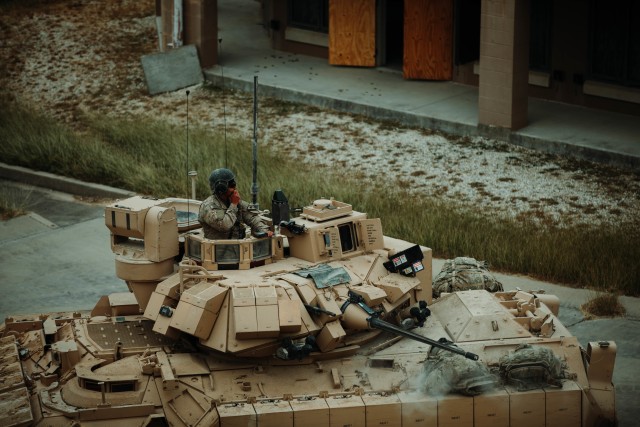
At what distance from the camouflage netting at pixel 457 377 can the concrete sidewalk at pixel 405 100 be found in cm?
1002

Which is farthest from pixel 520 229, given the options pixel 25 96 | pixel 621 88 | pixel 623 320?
pixel 25 96

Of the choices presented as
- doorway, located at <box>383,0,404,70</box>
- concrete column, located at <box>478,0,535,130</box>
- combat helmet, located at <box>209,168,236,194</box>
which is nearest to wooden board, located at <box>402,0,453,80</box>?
doorway, located at <box>383,0,404,70</box>

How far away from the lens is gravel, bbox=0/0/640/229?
2438cm

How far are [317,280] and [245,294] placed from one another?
105 centimetres

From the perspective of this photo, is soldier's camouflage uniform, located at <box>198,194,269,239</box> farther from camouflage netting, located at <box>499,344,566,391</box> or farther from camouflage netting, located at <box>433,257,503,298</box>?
camouflage netting, located at <box>499,344,566,391</box>

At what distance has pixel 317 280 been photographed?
16.7 metres

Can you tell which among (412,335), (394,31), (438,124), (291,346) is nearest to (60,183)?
(438,124)

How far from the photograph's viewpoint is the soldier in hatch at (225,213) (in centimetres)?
1688

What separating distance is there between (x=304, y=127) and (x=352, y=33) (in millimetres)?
3341

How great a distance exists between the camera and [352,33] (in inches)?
1195

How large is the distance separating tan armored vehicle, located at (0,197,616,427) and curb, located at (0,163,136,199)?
8130 millimetres

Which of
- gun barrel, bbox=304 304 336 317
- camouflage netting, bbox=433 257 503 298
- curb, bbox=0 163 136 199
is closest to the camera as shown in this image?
gun barrel, bbox=304 304 336 317

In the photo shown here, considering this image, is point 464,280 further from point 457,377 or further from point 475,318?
point 457,377

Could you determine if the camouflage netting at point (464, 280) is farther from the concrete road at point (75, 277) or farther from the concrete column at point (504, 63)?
the concrete column at point (504, 63)
